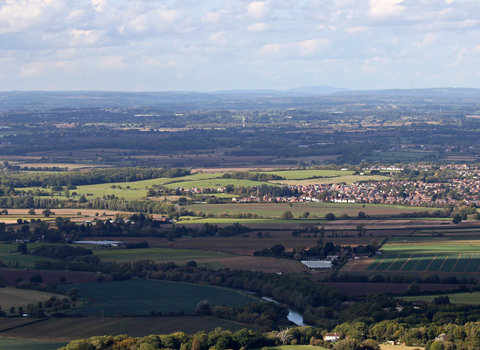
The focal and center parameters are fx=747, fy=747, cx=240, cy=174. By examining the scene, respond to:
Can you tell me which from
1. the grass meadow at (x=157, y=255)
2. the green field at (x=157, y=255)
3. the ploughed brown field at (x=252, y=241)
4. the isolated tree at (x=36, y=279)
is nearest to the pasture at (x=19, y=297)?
the isolated tree at (x=36, y=279)

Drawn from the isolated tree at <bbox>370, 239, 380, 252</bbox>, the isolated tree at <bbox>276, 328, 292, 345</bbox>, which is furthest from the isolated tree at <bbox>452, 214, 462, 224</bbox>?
the isolated tree at <bbox>276, 328, 292, 345</bbox>

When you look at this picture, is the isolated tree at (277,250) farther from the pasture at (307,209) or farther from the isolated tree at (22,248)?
the isolated tree at (22,248)

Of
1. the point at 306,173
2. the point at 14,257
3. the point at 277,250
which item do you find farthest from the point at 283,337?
the point at 306,173

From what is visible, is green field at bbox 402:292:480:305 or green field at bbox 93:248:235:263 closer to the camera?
green field at bbox 402:292:480:305

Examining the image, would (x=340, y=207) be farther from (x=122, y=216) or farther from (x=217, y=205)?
(x=122, y=216)

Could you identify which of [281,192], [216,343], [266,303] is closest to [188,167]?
[281,192]

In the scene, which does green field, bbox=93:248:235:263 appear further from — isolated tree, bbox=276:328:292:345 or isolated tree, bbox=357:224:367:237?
isolated tree, bbox=276:328:292:345

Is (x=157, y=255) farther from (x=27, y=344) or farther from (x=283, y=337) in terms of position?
(x=283, y=337)
